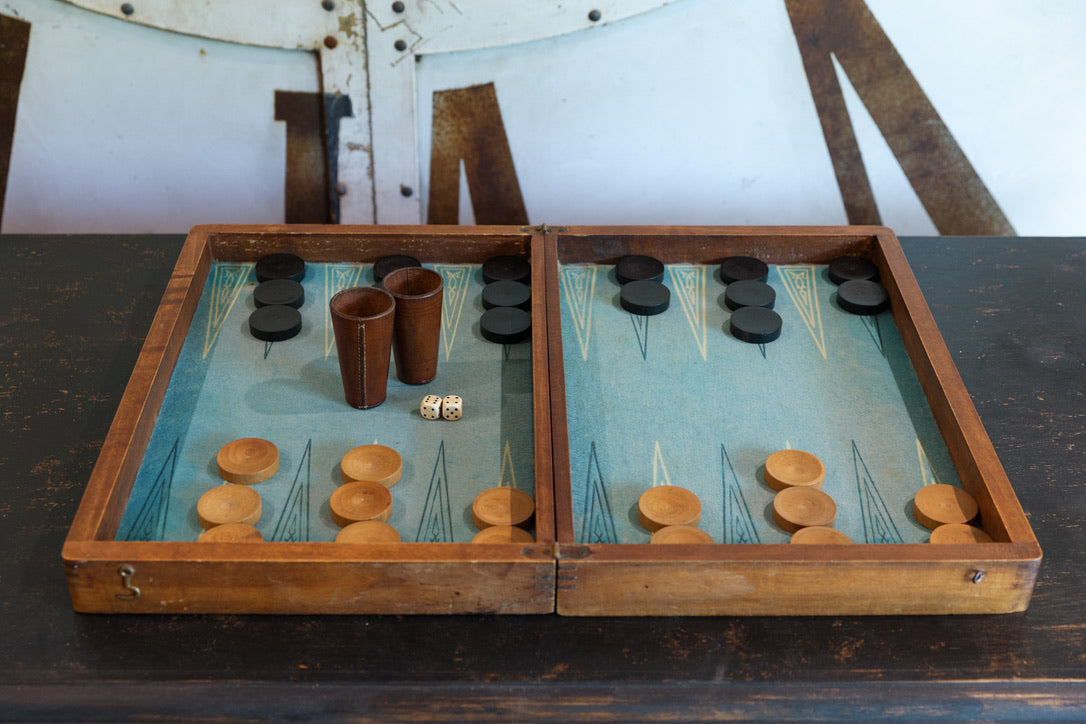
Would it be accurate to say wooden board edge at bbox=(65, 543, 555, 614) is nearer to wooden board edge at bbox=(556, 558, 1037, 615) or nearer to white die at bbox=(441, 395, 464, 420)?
wooden board edge at bbox=(556, 558, 1037, 615)

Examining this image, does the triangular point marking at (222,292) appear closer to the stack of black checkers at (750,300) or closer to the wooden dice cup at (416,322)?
the wooden dice cup at (416,322)

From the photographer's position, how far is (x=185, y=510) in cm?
140

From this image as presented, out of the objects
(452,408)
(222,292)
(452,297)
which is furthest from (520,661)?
(222,292)

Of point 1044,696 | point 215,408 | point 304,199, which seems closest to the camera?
point 1044,696

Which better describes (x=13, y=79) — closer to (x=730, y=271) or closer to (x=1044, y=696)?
(x=730, y=271)

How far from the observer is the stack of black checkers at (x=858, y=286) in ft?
6.00

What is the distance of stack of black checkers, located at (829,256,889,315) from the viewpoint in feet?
6.00

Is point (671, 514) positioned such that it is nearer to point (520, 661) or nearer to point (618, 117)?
Answer: point (520, 661)

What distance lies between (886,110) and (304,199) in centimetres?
164

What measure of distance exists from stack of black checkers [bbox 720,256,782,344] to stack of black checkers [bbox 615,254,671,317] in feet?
0.42

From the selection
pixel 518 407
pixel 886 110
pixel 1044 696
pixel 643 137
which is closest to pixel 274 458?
pixel 518 407

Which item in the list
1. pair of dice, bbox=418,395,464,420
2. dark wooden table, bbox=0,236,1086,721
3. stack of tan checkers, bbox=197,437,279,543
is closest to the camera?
dark wooden table, bbox=0,236,1086,721

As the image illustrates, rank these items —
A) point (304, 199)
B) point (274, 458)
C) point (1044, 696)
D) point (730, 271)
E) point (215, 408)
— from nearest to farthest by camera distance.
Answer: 1. point (1044, 696)
2. point (274, 458)
3. point (215, 408)
4. point (730, 271)
5. point (304, 199)

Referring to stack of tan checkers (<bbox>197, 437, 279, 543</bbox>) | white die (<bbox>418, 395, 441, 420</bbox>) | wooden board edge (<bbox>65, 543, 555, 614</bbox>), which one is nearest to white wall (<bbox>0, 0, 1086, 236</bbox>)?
white die (<bbox>418, 395, 441, 420</bbox>)
